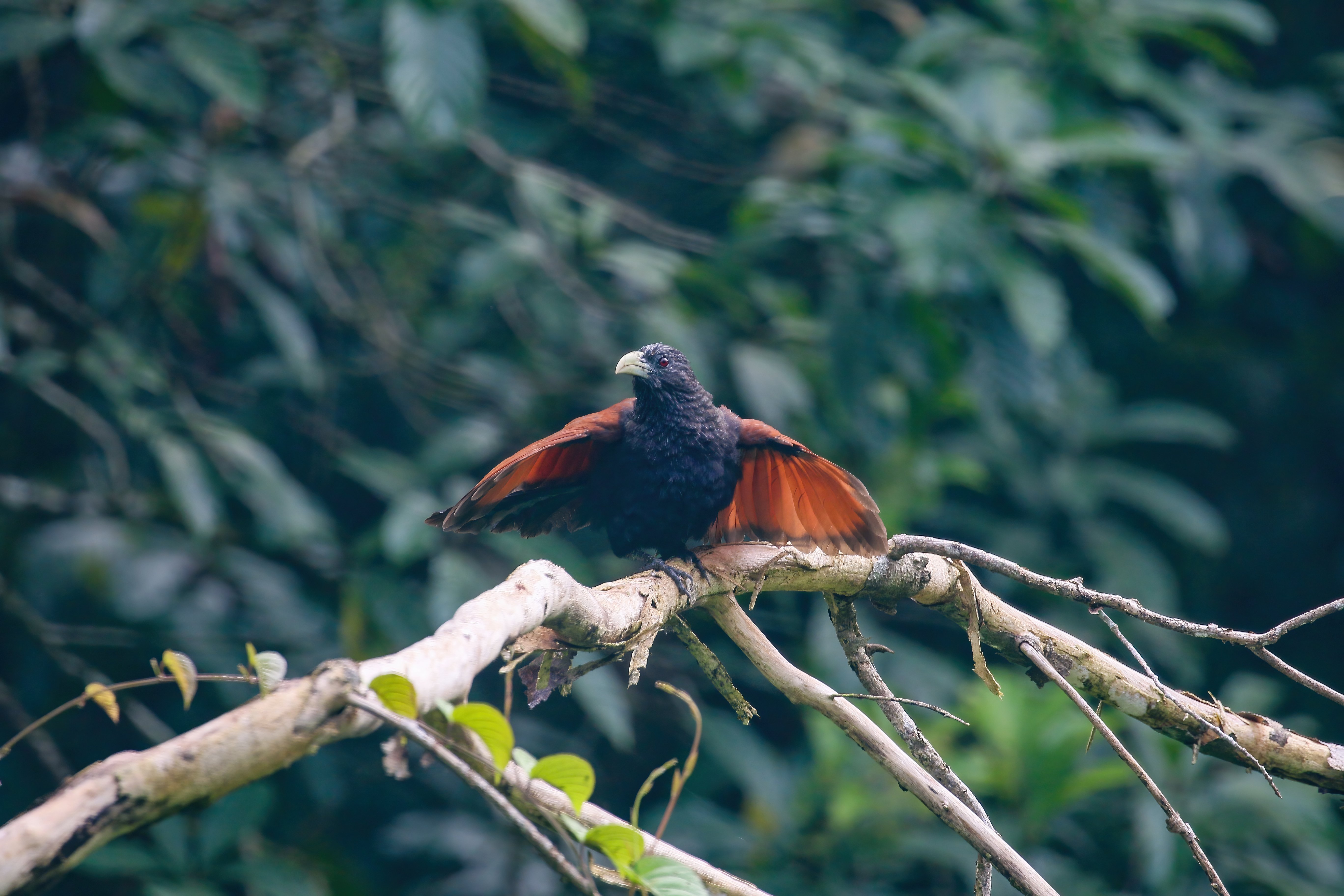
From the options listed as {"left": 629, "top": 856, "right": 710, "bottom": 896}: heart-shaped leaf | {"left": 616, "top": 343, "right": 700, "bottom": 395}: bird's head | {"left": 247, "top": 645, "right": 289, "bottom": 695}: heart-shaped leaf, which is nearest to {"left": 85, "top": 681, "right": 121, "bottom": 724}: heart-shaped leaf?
{"left": 247, "top": 645, "right": 289, "bottom": 695}: heart-shaped leaf

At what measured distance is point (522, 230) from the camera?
4812 millimetres

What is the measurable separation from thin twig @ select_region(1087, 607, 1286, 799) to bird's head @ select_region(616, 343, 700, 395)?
156 centimetres

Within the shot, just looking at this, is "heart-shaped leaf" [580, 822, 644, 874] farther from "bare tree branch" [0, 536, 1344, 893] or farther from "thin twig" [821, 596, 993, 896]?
"thin twig" [821, 596, 993, 896]

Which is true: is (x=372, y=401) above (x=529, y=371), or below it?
below

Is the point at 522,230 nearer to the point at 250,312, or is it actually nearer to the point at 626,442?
the point at 250,312

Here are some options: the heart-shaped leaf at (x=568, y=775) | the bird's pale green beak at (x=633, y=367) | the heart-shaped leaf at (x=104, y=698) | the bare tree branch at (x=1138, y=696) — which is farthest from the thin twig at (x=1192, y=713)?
the bird's pale green beak at (x=633, y=367)

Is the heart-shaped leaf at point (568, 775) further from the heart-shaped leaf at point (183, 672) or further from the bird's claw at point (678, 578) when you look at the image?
the bird's claw at point (678, 578)

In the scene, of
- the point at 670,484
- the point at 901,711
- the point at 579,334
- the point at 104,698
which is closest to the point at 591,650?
the point at 901,711

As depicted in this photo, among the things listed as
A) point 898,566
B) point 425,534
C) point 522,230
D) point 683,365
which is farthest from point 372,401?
point 898,566

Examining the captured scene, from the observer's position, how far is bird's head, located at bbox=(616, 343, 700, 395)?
3.11m

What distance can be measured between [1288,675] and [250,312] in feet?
14.4

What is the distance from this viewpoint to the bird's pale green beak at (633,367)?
3131mm

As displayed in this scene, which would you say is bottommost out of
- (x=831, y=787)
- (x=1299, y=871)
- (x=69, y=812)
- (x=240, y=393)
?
(x=1299, y=871)

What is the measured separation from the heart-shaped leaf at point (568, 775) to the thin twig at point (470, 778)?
96 mm
